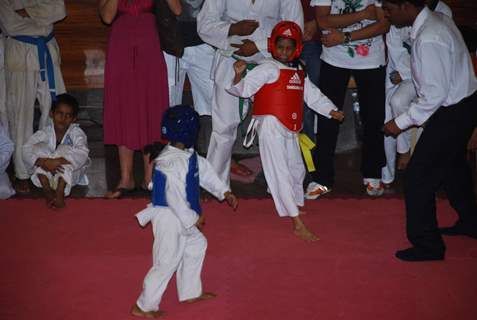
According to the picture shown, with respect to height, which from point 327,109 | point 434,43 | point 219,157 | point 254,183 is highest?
point 434,43

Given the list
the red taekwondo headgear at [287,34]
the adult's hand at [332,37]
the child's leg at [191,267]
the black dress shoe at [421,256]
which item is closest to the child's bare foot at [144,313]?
the child's leg at [191,267]

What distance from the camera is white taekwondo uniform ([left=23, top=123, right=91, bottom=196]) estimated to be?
Result: 5688mm

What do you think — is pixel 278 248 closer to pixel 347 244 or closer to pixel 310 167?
pixel 347 244

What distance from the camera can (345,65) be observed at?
5.54 metres

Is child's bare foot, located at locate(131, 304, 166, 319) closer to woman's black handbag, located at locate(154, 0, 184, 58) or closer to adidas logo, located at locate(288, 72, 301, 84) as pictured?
adidas logo, located at locate(288, 72, 301, 84)

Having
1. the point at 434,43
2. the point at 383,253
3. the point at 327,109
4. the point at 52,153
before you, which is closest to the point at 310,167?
the point at 327,109

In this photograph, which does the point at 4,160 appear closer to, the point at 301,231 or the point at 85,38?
the point at 85,38

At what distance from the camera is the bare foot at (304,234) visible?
4797mm

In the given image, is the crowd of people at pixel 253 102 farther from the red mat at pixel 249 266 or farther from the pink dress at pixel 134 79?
the red mat at pixel 249 266

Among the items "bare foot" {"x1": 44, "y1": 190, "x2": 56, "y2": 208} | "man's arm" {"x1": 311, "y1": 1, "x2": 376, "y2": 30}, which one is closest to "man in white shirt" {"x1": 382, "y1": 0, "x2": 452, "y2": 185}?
"man's arm" {"x1": 311, "y1": 1, "x2": 376, "y2": 30}

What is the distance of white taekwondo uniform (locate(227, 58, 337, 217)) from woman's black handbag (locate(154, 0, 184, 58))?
2.55ft

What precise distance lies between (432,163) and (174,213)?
153 cm

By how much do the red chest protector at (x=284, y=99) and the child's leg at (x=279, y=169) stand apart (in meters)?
0.05

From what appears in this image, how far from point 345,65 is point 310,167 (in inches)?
34.0
